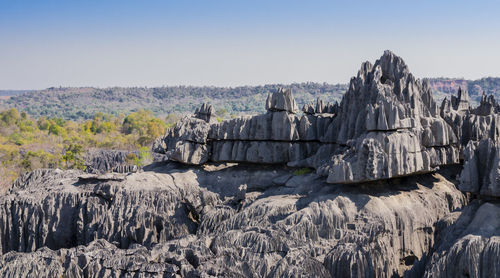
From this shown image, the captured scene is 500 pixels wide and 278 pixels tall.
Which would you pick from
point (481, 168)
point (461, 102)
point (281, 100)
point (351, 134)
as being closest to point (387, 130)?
point (351, 134)

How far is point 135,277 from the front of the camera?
21.6 meters

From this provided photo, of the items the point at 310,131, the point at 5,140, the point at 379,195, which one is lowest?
the point at 5,140

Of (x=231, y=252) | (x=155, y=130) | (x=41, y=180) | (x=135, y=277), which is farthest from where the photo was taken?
(x=155, y=130)

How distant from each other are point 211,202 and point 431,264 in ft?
55.7

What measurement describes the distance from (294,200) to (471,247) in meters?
12.1

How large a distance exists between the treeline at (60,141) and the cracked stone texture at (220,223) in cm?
2961

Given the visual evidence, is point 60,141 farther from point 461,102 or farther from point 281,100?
point 461,102

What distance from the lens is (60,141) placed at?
368 feet

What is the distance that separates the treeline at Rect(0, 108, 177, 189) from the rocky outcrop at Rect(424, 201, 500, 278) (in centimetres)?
5145

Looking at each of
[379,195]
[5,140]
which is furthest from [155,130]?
[379,195]

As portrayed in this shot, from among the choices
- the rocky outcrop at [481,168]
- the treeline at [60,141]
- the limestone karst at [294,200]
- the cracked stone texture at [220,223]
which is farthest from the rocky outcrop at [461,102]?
the treeline at [60,141]

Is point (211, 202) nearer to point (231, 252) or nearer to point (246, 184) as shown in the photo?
point (246, 184)

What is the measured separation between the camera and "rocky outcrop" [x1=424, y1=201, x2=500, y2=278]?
17656 mm

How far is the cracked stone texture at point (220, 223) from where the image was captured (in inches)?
875
